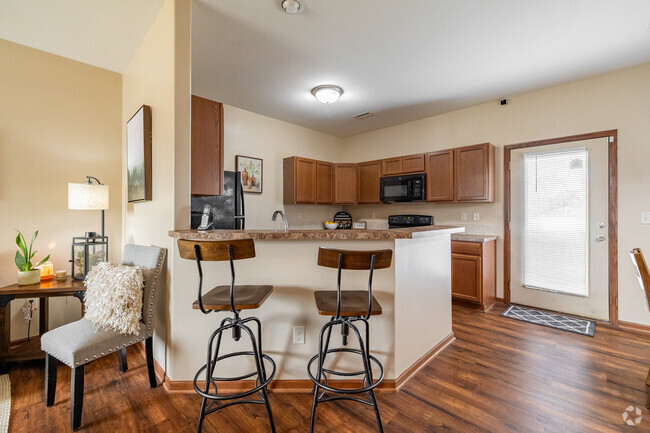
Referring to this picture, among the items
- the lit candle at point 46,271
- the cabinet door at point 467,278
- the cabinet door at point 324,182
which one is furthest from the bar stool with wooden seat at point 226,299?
the cabinet door at point 324,182

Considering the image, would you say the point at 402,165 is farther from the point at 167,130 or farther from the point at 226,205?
the point at 167,130

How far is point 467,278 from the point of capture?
11.7 ft

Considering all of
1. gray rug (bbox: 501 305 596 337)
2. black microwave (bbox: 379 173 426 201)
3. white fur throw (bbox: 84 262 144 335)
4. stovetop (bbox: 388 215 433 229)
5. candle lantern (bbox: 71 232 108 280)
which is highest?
black microwave (bbox: 379 173 426 201)

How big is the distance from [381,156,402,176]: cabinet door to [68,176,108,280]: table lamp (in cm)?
376

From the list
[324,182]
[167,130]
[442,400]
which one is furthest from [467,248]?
[167,130]

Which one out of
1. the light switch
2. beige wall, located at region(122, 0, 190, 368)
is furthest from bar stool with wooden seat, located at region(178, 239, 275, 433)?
the light switch

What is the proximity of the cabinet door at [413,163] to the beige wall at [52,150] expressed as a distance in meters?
3.78

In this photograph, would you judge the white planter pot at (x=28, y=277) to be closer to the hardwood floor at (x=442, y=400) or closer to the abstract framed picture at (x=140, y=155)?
the hardwood floor at (x=442, y=400)

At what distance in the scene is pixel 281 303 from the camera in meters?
1.93

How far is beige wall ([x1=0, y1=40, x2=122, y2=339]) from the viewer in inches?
96.7

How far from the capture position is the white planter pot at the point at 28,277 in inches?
87.3

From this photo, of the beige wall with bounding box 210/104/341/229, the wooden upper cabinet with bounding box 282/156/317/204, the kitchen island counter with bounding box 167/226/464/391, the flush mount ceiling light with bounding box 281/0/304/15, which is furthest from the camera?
the wooden upper cabinet with bounding box 282/156/317/204

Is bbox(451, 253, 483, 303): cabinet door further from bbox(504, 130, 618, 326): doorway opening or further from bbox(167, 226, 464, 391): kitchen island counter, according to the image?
bbox(167, 226, 464, 391): kitchen island counter

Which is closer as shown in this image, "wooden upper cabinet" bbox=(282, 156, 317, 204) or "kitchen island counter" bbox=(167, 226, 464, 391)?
"kitchen island counter" bbox=(167, 226, 464, 391)
